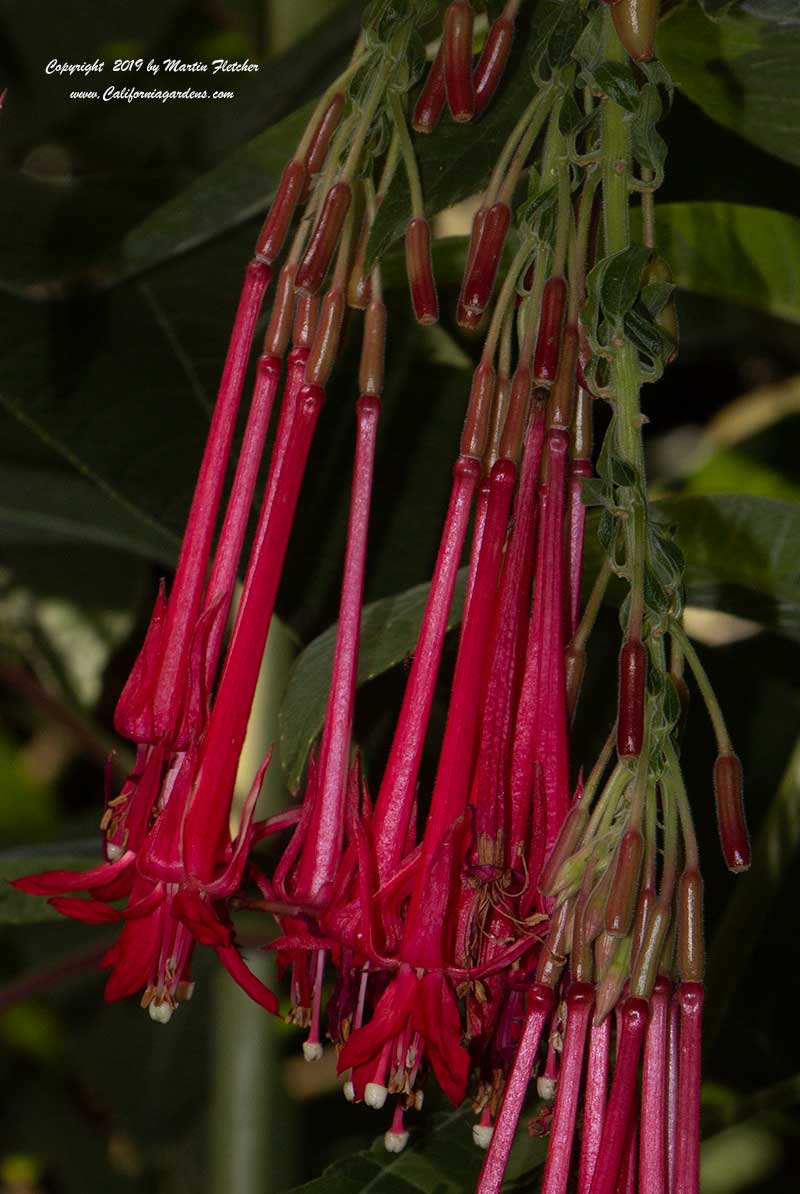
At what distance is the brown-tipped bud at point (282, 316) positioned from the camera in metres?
0.40

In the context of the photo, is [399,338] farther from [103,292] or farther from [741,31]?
[741,31]

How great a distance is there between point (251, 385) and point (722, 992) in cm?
32

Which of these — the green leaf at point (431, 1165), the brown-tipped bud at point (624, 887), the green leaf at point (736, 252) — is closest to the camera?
the brown-tipped bud at point (624, 887)

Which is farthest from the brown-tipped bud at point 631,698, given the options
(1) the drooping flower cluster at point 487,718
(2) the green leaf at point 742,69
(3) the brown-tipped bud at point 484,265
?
(2) the green leaf at point 742,69

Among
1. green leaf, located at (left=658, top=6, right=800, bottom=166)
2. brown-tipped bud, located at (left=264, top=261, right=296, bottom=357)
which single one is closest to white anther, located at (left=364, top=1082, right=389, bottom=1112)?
brown-tipped bud, located at (left=264, top=261, right=296, bottom=357)

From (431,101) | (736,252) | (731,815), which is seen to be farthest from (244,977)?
(736,252)

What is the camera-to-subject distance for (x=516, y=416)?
0.38m

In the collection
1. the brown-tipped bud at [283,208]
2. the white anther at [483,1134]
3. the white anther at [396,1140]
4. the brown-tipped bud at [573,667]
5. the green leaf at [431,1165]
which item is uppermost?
the brown-tipped bud at [283,208]

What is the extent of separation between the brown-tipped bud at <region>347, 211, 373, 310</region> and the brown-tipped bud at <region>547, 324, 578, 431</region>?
70 mm

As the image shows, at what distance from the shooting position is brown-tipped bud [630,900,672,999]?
1.09 ft

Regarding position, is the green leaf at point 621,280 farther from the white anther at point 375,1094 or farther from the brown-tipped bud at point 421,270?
the white anther at point 375,1094

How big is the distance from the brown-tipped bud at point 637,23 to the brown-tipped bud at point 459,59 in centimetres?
5

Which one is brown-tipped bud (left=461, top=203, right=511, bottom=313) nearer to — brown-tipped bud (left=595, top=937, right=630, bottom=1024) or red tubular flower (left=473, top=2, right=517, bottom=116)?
red tubular flower (left=473, top=2, right=517, bottom=116)

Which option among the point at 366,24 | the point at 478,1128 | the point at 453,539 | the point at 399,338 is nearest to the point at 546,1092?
the point at 478,1128
